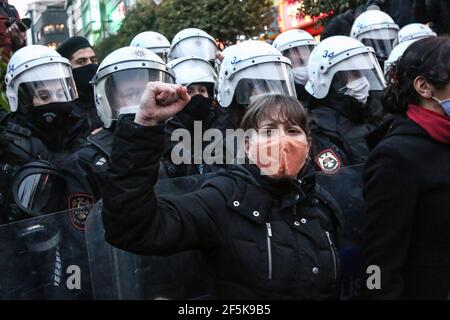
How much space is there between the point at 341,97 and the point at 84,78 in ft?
8.55

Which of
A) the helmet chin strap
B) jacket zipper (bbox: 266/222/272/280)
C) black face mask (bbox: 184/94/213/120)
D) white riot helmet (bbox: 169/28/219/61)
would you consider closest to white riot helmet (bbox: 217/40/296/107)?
black face mask (bbox: 184/94/213/120)

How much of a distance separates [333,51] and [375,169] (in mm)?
2218

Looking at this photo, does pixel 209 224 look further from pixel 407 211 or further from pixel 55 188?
pixel 55 188

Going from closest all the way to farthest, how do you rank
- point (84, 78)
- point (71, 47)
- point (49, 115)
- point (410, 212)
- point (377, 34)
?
point (410, 212), point (49, 115), point (84, 78), point (71, 47), point (377, 34)

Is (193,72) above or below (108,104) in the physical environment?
above

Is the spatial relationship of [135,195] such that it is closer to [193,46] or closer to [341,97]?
[341,97]

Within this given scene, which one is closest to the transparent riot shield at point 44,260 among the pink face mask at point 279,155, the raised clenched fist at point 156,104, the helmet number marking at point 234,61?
the raised clenched fist at point 156,104

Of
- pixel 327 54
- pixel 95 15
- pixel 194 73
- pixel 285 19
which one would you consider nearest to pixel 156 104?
pixel 327 54

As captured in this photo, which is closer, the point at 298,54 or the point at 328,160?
the point at 328,160

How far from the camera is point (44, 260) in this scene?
217 centimetres

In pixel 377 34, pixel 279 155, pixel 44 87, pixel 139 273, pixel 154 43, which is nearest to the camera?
pixel 139 273

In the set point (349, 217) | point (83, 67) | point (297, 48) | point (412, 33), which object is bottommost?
point (349, 217)

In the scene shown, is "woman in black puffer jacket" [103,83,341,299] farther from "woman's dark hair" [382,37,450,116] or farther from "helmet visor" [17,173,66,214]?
"helmet visor" [17,173,66,214]
